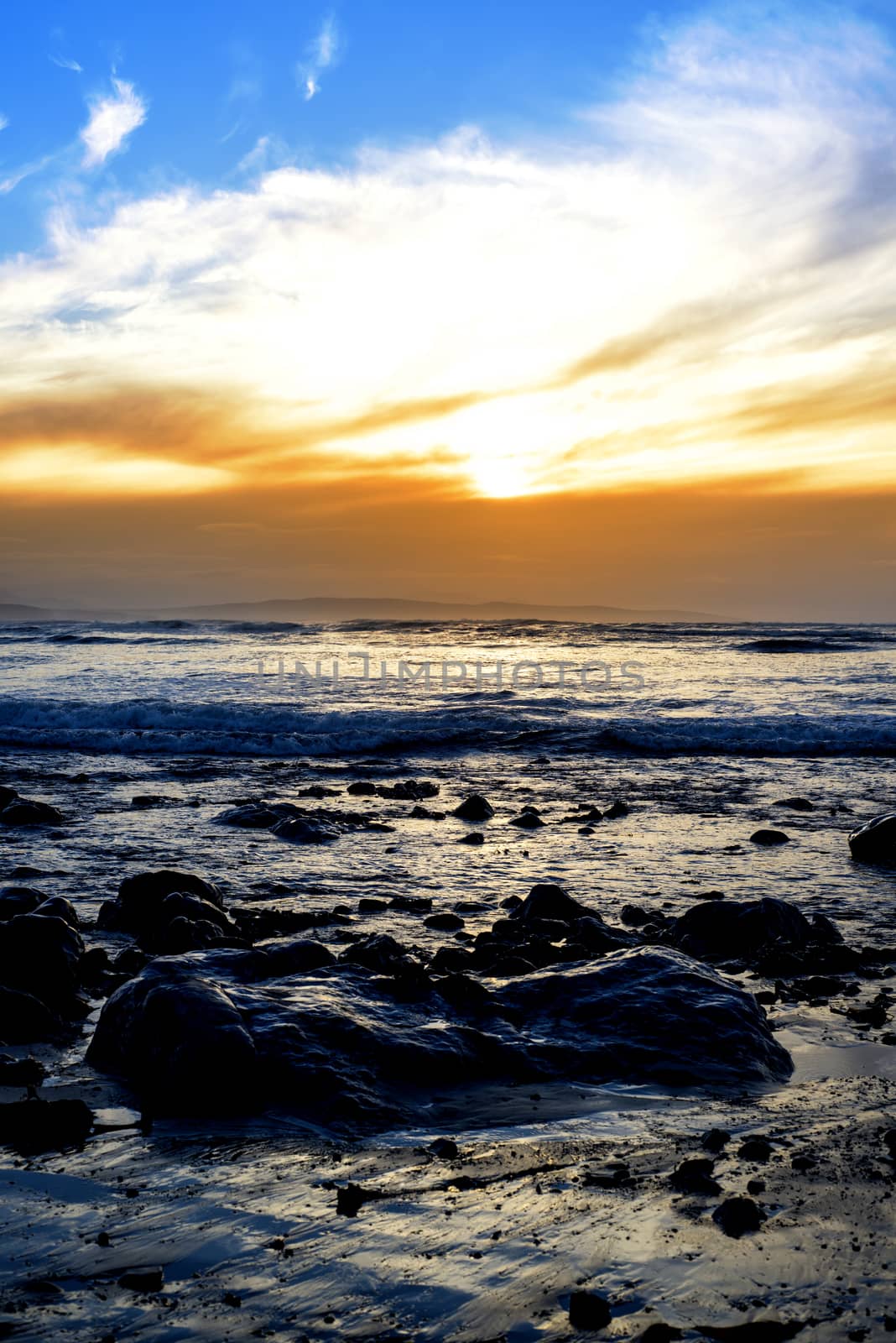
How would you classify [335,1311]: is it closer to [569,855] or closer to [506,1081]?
[506,1081]

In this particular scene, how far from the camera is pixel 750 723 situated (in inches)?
813

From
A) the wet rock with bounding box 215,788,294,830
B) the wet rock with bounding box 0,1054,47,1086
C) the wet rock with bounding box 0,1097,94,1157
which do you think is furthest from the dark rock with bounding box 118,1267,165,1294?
the wet rock with bounding box 215,788,294,830

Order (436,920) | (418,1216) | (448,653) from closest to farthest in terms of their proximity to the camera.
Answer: (418,1216), (436,920), (448,653)

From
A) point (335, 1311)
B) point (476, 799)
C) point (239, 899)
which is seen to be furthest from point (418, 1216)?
point (476, 799)

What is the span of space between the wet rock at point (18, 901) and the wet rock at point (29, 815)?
14.4 ft

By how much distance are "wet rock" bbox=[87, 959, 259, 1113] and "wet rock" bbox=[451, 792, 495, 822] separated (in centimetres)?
742

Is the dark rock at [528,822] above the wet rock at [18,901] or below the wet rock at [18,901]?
below

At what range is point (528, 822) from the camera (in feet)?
39.0

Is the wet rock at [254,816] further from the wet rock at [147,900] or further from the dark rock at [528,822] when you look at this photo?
the wet rock at [147,900]

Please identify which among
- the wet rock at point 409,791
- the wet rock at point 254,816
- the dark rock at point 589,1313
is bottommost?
the wet rock at point 409,791

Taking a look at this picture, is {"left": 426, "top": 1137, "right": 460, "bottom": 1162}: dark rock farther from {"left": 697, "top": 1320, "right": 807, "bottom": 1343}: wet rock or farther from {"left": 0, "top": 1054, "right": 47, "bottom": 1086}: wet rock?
{"left": 0, "top": 1054, "right": 47, "bottom": 1086}: wet rock

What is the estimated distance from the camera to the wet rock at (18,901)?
723 centimetres

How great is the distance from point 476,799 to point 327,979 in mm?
7135

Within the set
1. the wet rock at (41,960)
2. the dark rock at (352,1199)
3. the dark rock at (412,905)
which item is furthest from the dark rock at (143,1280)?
the dark rock at (412,905)
